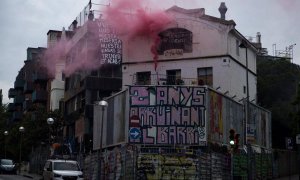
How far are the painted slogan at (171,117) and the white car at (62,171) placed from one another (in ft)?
24.3

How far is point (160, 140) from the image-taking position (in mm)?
38000

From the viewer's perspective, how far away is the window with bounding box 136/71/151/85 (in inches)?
1838

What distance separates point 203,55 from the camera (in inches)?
1768

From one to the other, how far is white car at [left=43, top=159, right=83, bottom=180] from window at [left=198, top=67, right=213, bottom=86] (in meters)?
16.8

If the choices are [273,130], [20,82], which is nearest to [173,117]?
[273,130]

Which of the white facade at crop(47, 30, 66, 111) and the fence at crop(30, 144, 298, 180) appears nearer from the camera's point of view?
the fence at crop(30, 144, 298, 180)

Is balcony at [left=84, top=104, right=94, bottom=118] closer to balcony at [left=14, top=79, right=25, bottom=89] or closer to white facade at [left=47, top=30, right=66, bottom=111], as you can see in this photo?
white facade at [left=47, top=30, right=66, bottom=111]

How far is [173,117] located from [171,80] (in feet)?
25.9

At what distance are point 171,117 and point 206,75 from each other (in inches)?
328

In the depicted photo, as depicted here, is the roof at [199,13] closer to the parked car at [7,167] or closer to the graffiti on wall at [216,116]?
the graffiti on wall at [216,116]

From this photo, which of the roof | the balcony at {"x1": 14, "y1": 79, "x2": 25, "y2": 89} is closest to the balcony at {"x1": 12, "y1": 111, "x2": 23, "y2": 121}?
the balcony at {"x1": 14, "y1": 79, "x2": 25, "y2": 89}

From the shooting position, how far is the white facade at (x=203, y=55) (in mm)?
44406

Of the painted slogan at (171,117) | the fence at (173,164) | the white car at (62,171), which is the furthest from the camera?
the painted slogan at (171,117)

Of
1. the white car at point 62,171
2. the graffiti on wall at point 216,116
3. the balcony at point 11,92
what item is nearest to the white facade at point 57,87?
the graffiti on wall at point 216,116
